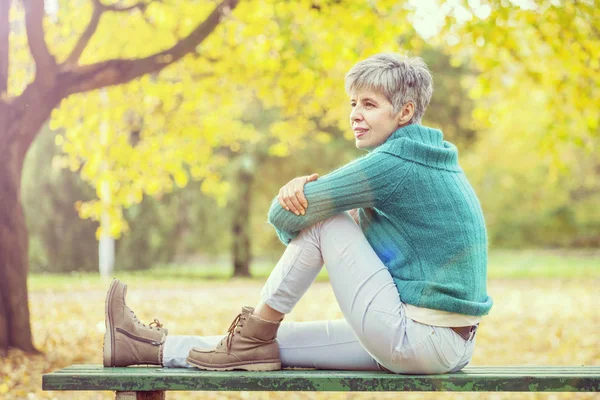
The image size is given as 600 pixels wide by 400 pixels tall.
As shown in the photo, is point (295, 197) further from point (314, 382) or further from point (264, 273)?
point (264, 273)

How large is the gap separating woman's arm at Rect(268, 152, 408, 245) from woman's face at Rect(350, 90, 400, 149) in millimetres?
181

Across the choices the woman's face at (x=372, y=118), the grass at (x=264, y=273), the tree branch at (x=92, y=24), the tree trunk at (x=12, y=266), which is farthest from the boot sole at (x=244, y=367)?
the grass at (x=264, y=273)

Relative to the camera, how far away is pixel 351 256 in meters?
2.83

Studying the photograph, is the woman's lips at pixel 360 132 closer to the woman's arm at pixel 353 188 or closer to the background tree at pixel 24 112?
the woman's arm at pixel 353 188

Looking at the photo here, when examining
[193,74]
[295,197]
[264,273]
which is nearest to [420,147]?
[295,197]

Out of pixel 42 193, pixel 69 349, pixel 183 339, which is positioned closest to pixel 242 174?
pixel 42 193

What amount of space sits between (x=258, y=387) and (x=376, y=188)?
2.79 ft

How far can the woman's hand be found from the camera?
281 centimetres

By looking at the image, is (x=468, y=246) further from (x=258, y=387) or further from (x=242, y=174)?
(x=242, y=174)

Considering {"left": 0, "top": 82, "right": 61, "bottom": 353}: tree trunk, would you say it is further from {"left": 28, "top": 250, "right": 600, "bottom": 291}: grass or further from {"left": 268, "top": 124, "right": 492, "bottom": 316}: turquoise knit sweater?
{"left": 28, "top": 250, "right": 600, "bottom": 291}: grass

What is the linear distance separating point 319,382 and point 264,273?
18869mm

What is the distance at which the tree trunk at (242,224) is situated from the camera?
752 inches

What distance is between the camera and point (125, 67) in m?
6.95

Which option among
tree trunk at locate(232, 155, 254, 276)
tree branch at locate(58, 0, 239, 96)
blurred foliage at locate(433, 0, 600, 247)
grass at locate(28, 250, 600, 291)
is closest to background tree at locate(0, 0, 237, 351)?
tree branch at locate(58, 0, 239, 96)
